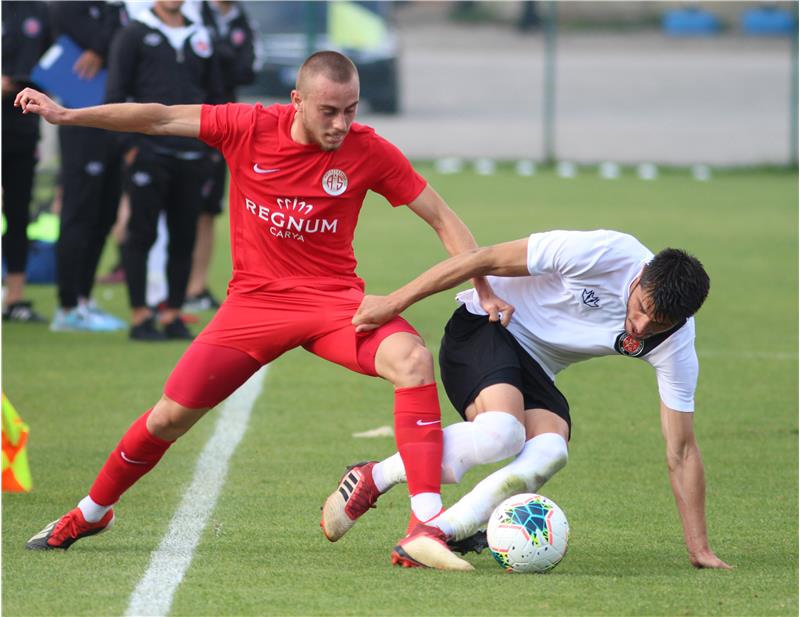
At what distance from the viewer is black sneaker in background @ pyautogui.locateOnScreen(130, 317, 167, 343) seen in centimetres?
1043

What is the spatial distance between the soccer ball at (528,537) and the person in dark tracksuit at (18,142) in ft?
19.8

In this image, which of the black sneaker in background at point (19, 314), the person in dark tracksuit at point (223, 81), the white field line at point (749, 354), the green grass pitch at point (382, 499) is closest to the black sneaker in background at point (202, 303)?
the person in dark tracksuit at point (223, 81)

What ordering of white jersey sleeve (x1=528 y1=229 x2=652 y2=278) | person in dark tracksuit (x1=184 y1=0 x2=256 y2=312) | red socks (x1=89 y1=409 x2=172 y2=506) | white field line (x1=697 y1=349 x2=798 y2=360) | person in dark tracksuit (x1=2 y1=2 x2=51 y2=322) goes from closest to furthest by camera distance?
white jersey sleeve (x1=528 y1=229 x2=652 y2=278) → red socks (x1=89 y1=409 x2=172 y2=506) → person in dark tracksuit (x1=2 y1=2 x2=51 y2=322) → white field line (x1=697 y1=349 x2=798 y2=360) → person in dark tracksuit (x1=184 y1=0 x2=256 y2=312)

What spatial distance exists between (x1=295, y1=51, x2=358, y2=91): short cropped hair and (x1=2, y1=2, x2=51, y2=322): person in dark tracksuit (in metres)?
5.19

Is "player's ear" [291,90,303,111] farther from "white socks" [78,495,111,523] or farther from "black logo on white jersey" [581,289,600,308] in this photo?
"white socks" [78,495,111,523]

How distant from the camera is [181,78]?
1009 centimetres

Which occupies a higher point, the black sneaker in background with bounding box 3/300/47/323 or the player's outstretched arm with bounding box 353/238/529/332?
the player's outstretched arm with bounding box 353/238/529/332

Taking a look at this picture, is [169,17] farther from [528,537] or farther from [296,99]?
[528,537]

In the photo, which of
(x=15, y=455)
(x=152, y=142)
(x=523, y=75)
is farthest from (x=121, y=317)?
(x=523, y=75)

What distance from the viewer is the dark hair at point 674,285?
5.11m

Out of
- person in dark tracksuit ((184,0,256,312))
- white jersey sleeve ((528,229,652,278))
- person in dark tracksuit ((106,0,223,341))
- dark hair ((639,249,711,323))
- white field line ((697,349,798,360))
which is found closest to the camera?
dark hair ((639,249,711,323))

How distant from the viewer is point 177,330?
10.5m

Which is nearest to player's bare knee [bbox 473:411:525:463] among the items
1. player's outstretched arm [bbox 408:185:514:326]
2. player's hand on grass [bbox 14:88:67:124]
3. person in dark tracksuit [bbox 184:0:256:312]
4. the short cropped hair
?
player's outstretched arm [bbox 408:185:514:326]

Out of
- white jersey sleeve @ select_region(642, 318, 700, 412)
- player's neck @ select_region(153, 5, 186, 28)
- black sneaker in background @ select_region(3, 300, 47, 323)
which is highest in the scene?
player's neck @ select_region(153, 5, 186, 28)
